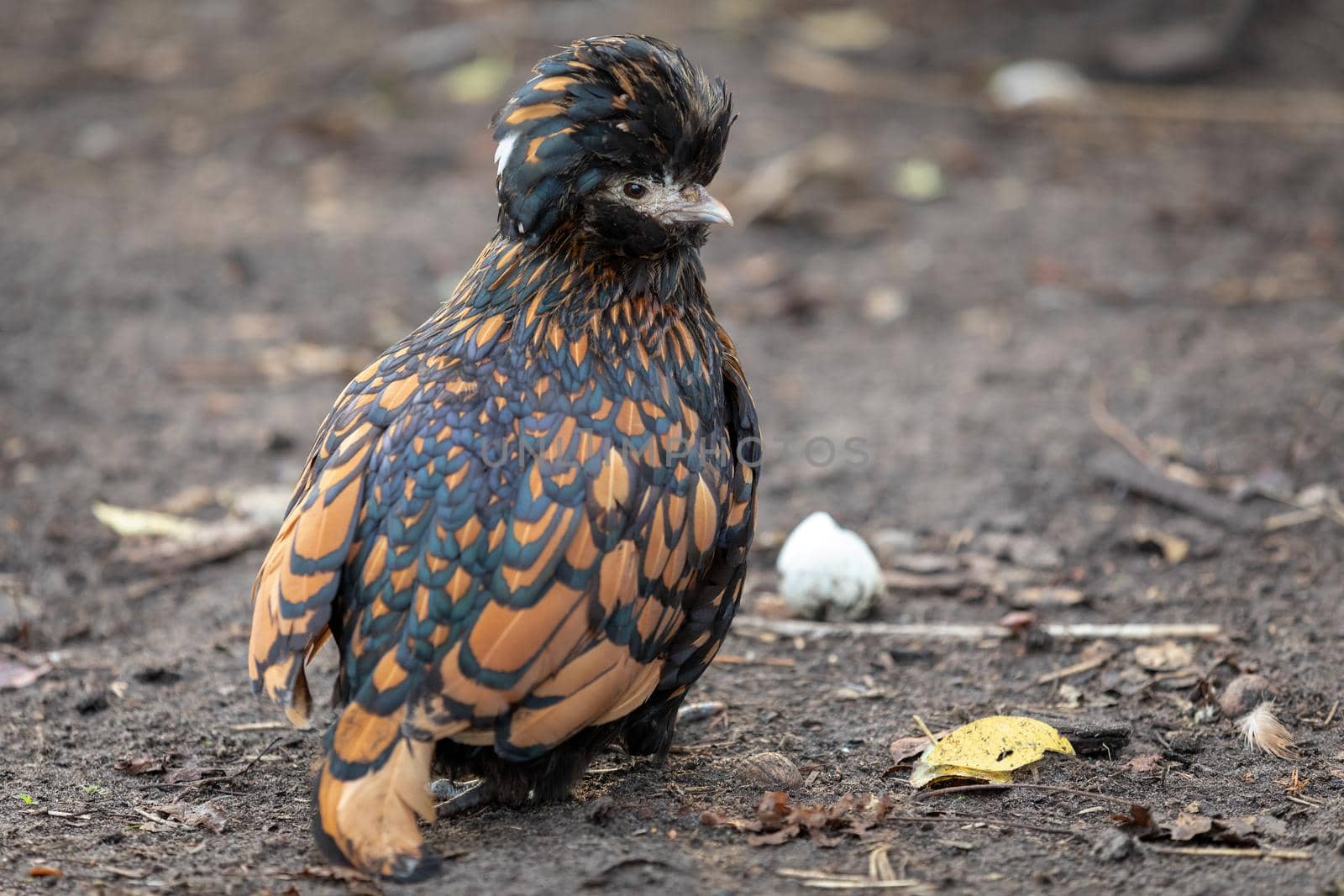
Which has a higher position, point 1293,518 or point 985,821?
point 1293,518

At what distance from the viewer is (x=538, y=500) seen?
3.10 m

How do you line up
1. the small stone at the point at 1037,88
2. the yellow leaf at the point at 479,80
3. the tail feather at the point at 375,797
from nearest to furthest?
the tail feather at the point at 375,797 → the small stone at the point at 1037,88 → the yellow leaf at the point at 479,80

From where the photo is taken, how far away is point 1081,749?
355cm

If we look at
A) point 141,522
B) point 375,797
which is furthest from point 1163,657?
point 141,522

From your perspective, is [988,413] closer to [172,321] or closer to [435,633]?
[435,633]

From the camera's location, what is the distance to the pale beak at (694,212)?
3.29 meters

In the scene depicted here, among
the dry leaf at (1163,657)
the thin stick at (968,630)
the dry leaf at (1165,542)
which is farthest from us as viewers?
the dry leaf at (1165,542)

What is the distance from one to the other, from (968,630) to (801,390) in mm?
2181

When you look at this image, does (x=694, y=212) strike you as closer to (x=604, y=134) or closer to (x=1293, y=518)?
(x=604, y=134)

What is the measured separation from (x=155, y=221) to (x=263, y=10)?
432cm

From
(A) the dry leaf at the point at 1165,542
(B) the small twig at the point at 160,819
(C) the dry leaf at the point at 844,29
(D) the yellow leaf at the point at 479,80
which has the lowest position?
(B) the small twig at the point at 160,819

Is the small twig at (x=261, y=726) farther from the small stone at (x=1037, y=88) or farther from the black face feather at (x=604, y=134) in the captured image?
the small stone at (x=1037, y=88)

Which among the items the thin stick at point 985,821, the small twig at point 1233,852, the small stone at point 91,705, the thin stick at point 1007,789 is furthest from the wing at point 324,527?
the small twig at point 1233,852

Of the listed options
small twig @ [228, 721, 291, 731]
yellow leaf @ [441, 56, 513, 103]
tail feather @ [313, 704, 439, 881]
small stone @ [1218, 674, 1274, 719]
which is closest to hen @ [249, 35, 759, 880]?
tail feather @ [313, 704, 439, 881]
